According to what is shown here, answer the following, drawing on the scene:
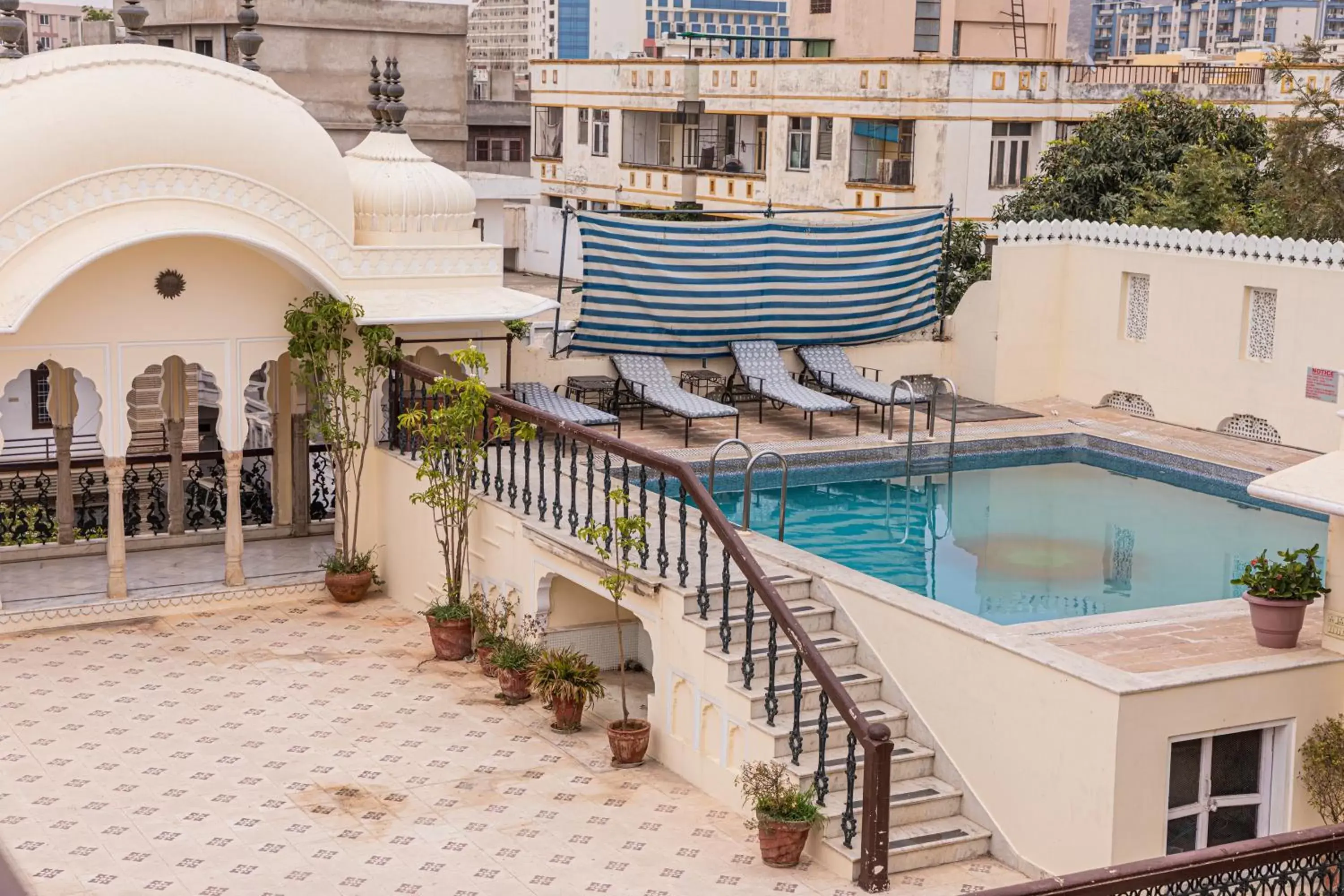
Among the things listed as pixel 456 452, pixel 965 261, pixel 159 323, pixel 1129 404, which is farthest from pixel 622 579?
pixel 965 261

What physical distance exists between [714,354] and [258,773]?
9.10 metres

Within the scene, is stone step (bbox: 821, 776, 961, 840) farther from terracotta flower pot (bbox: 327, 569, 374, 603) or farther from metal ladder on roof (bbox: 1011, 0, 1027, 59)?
metal ladder on roof (bbox: 1011, 0, 1027, 59)

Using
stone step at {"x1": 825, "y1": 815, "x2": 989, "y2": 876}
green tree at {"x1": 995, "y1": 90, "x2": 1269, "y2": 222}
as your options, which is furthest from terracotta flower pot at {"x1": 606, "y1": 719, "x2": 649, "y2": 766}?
green tree at {"x1": 995, "y1": 90, "x2": 1269, "y2": 222}

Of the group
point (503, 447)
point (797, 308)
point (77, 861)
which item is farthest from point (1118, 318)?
point (77, 861)

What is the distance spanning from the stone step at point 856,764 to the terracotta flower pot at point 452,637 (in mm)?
3827

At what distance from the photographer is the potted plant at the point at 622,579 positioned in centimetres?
1162

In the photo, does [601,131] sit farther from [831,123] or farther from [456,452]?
[456,452]

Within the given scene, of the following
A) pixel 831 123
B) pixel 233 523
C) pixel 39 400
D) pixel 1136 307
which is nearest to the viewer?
pixel 233 523

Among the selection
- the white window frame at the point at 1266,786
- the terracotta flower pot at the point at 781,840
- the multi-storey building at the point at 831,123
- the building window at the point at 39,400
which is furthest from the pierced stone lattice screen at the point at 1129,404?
the multi-storey building at the point at 831,123

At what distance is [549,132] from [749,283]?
31036mm

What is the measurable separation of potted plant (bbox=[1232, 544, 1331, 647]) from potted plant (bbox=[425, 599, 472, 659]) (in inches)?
233

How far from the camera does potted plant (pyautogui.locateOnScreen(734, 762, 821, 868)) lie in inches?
396

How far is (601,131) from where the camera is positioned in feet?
152

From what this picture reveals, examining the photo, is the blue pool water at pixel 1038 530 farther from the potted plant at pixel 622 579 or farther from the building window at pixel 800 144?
the building window at pixel 800 144
